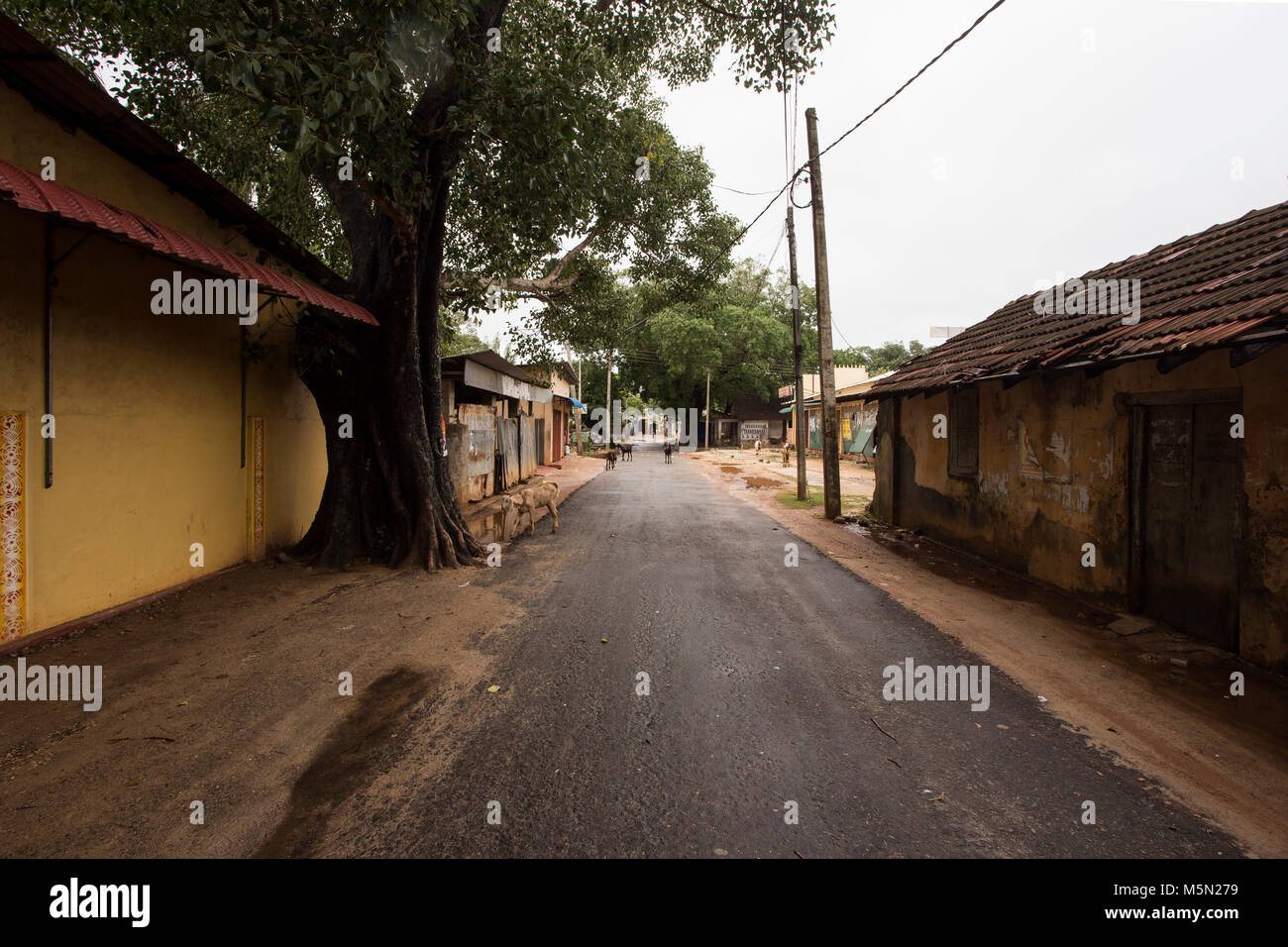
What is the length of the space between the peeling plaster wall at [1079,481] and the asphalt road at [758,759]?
2.31 meters

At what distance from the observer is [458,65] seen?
6.36m

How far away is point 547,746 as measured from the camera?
3367 mm

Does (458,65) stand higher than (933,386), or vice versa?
(458,65)

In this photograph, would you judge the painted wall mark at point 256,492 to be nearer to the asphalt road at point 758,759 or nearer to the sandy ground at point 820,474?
the asphalt road at point 758,759

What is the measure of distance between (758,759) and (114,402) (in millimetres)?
6594

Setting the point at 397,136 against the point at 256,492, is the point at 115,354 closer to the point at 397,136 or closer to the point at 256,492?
the point at 256,492

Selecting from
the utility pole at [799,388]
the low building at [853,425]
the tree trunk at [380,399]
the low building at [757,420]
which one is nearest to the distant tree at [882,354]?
the low building at [757,420]

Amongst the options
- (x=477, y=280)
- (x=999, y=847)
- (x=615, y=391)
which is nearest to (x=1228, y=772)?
(x=999, y=847)

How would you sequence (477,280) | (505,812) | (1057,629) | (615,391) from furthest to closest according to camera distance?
1. (615,391)
2. (477,280)
3. (1057,629)
4. (505,812)

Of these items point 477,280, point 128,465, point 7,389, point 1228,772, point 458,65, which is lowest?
point 1228,772

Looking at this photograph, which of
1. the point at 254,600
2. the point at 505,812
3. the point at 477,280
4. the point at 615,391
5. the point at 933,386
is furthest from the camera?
the point at 615,391

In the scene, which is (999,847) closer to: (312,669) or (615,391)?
(312,669)
